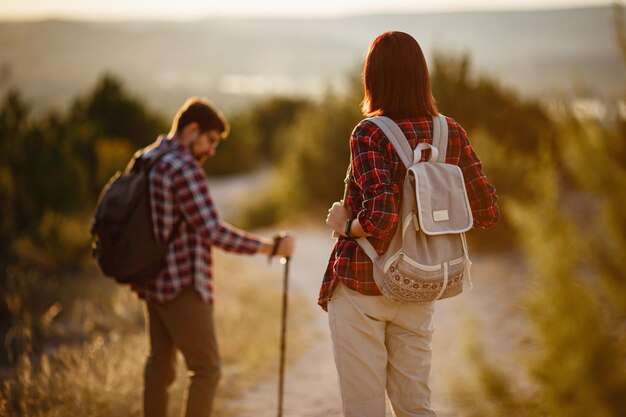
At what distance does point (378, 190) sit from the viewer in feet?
7.10

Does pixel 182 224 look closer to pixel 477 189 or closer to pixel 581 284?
pixel 477 189

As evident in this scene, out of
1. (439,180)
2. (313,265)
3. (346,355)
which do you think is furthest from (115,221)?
(313,265)

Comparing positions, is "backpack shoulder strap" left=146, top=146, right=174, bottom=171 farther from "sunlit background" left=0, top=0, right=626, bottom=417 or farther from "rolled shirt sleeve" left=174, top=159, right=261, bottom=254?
"sunlit background" left=0, top=0, right=626, bottom=417

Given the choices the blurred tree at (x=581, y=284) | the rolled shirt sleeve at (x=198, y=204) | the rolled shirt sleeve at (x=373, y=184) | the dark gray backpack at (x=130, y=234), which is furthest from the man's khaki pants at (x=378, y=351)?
the dark gray backpack at (x=130, y=234)

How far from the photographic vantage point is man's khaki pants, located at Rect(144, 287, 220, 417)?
2986 mm

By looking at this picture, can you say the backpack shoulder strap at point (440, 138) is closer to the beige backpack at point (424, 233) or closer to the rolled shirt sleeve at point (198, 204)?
the beige backpack at point (424, 233)

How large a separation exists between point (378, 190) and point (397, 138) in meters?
0.20

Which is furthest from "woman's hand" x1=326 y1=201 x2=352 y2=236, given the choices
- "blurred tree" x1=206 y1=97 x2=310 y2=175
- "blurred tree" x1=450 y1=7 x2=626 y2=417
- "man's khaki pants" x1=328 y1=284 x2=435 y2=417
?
"blurred tree" x1=206 y1=97 x2=310 y2=175

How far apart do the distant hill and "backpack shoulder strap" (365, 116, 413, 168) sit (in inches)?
22.0

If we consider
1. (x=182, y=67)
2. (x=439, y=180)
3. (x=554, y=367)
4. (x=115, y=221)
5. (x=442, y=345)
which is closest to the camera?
(x=439, y=180)

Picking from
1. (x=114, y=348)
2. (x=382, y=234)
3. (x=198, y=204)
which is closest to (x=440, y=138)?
(x=382, y=234)

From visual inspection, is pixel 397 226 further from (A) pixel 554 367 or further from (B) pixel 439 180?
(A) pixel 554 367

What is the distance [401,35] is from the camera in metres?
2.27

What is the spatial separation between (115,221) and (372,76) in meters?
1.37
